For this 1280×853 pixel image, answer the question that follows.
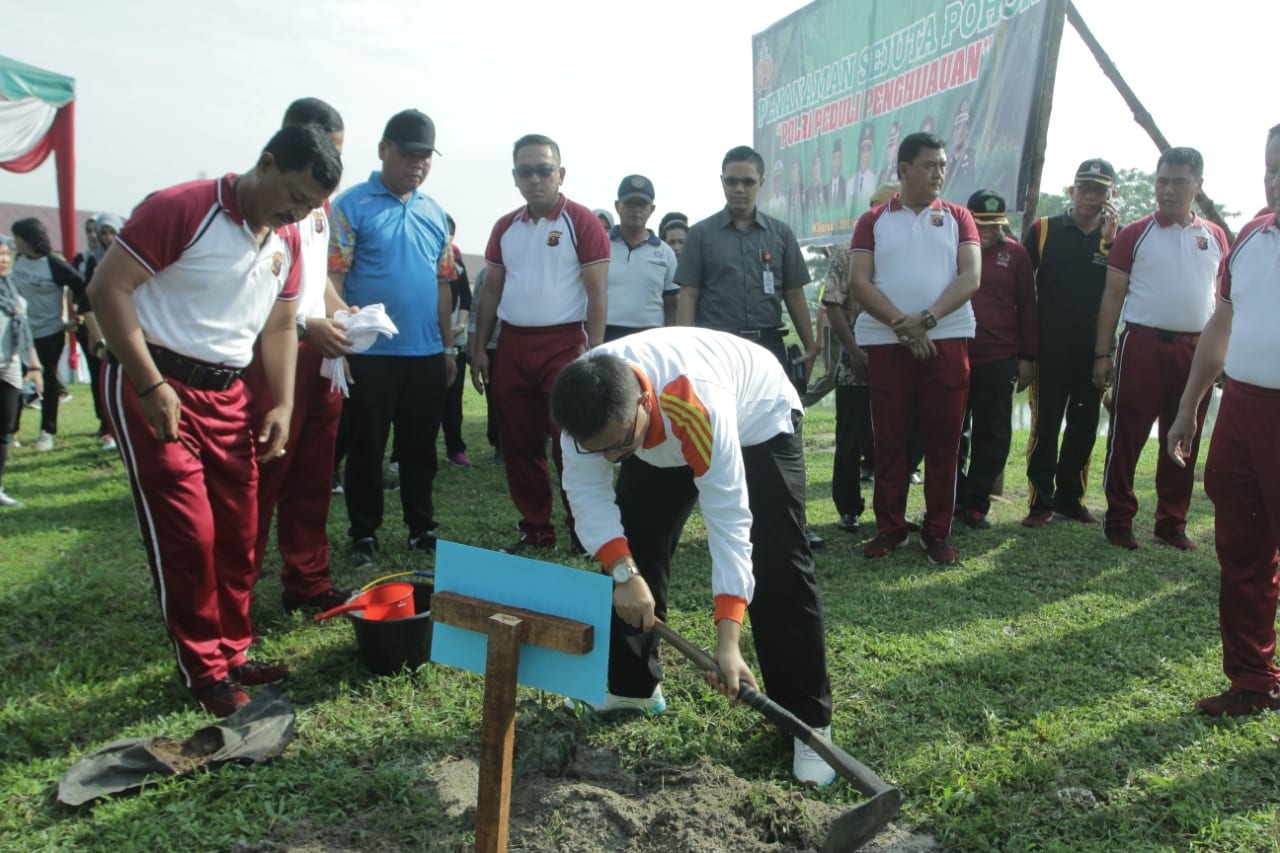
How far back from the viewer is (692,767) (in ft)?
9.43

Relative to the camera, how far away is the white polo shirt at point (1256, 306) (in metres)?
3.09

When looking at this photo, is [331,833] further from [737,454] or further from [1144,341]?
[1144,341]

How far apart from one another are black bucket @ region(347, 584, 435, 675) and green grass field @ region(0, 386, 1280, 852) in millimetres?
76

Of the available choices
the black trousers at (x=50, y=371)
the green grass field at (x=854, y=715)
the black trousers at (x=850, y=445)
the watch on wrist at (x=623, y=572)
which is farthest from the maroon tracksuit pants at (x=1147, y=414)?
the black trousers at (x=50, y=371)

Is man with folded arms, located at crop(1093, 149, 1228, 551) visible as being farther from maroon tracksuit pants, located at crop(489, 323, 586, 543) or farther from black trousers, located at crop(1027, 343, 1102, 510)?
maroon tracksuit pants, located at crop(489, 323, 586, 543)

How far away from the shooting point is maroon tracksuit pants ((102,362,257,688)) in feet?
9.82

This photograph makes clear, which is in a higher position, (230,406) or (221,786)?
(230,406)

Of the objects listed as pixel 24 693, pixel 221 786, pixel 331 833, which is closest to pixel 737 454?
pixel 331 833

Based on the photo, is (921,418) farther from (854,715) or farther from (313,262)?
(313,262)

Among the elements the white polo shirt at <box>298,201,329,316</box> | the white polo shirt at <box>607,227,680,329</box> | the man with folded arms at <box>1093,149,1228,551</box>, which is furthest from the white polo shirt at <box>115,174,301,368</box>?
the man with folded arms at <box>1093,149,1228,551</box>

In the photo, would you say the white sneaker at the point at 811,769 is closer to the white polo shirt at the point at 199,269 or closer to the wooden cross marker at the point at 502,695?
the wooden cross marker at the point at 502,695

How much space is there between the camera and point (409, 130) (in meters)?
4.56

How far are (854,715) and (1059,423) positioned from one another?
139 inches

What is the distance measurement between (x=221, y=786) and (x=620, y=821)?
123 centimetres
